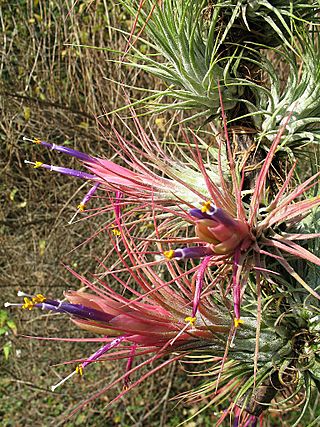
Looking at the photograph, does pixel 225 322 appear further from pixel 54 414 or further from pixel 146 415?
pixel 54 414

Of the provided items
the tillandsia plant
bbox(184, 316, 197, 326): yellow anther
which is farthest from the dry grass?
bbox(184, 316, 197, 326): yellow anther

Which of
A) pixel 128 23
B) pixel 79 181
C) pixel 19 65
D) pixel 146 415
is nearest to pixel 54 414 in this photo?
pixel 146 415

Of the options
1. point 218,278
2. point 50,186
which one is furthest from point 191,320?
point 50,186

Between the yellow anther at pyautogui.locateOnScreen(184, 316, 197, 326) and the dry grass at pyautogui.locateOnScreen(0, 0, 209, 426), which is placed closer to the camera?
the yellow anther at pyautogui.locateOnScreen(184, 316, 197, 326)

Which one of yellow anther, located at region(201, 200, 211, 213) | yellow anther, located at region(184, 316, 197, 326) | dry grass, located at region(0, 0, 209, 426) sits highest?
yellow anther, located at region(201, 200, 211, 213)

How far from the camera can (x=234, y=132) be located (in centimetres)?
81

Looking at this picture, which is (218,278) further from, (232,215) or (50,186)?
(50,186)

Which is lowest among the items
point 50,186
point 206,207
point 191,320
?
point 50,186

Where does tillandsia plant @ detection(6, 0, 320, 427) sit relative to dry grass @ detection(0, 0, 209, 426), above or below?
above

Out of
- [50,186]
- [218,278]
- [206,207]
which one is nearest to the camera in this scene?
[206,207]

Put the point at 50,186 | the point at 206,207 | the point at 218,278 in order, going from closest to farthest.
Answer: the point at 206,207, the point at 218,278, the point at 50,186

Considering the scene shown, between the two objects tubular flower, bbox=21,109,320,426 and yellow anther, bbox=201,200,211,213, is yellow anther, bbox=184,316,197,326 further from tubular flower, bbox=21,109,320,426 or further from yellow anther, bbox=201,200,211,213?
yellow anther, bbox=201,200,211,213

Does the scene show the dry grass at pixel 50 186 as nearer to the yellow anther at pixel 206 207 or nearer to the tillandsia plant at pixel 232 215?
the tillandsia plant at pixel 232 215

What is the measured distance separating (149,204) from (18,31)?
2206 mm
